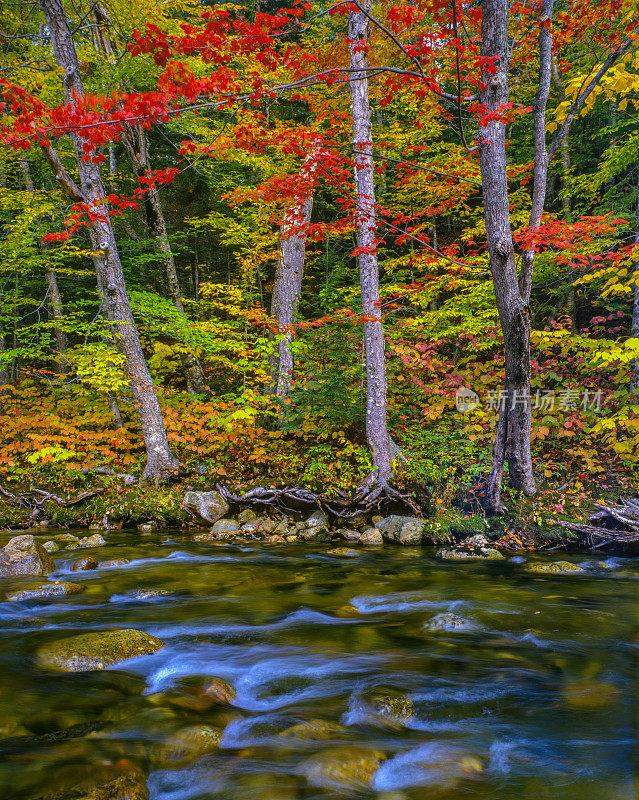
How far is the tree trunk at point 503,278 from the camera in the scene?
5070mm

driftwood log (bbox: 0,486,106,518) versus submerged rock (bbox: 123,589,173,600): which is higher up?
driftwood log (bbox: 0,486,106,518)


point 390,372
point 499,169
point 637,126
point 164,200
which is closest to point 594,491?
point 390,372

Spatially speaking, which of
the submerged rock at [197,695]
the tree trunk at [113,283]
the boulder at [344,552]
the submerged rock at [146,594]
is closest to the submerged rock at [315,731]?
the submerged rock at [197,695]

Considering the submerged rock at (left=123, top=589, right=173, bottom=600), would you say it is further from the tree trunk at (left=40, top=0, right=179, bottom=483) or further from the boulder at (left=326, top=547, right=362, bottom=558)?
the tree trunk at (left=40, top=0, right=179, bottom=483)

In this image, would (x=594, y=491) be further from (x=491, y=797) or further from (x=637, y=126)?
(x=637, y=126)

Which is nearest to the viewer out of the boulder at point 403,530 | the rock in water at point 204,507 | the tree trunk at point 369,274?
the boulder at point 403,530

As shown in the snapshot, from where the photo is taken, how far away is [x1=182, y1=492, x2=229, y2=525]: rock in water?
26.0 feet

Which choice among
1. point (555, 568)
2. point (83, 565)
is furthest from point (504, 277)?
point (83, 565)

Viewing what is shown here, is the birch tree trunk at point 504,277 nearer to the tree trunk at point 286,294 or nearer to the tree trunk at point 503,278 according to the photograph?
the tree trunk at point 503,278

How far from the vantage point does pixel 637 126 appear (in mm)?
11812

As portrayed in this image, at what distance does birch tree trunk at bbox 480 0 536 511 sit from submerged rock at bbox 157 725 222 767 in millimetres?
5015

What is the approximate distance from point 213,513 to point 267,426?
8.12 feet

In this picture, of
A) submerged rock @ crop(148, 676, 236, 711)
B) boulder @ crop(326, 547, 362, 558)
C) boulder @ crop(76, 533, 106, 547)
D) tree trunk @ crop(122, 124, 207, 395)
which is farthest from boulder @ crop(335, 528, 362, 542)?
tree trunk @ crop(122, 124, 207, 395)

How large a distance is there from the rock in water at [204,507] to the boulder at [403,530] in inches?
116
